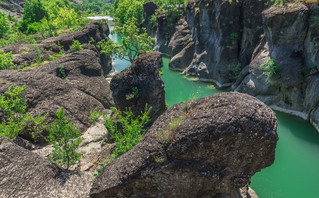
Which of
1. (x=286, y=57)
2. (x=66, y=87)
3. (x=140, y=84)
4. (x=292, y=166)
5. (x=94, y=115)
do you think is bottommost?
(x=292, y=166)

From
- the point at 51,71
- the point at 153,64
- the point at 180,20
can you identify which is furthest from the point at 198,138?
the point at 180,20

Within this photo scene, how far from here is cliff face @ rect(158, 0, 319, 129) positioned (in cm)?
1669

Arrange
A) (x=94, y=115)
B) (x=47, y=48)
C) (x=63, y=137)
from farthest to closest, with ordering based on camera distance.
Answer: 1. (x=47, y=48)
2. (x=94, y=115)
3. (x=63, y=137)

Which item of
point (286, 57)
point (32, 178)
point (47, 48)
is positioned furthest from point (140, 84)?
point (47, 48)

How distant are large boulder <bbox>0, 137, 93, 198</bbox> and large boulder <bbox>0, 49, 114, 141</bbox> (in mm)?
5501

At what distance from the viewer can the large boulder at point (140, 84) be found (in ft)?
42.9

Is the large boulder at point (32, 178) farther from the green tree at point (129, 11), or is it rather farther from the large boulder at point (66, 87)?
the green tree at point (129, 11)

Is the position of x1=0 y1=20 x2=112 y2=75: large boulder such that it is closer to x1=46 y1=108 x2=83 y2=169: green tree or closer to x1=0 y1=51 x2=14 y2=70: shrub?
x1=0 y1=51 x2=14 y2=70: shrub

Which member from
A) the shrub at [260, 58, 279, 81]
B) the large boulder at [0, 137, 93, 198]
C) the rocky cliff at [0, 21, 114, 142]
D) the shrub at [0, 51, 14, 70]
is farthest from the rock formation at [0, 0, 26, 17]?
the shrub at [260, 58, 279, 81]

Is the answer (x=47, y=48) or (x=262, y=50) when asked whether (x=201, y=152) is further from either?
(x=47, y=48)

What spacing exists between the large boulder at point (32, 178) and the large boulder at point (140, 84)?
6050 millimetres

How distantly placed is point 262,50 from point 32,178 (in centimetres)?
2203

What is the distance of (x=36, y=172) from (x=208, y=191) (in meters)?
6.72

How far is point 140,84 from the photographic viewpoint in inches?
524
